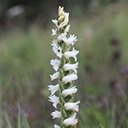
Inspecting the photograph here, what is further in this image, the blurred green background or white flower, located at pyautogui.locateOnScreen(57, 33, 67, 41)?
the blurred green background

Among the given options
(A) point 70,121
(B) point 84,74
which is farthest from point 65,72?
(B) point 84,74

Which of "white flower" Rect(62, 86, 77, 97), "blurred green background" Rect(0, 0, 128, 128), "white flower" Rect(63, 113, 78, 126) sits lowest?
"white flower" Rect(63, 113, 78, 126)

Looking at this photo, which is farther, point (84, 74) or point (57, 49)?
point (84, 74)

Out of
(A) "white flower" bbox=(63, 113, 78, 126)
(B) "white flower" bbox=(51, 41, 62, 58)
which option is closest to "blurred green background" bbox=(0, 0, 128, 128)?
(A) "white flower" bbox=(63, 113, 78, 126)

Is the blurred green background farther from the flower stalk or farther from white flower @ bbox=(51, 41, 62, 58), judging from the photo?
white flower @ bbox=(51, 41, 62, 58)

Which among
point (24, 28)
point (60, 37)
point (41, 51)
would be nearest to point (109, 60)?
point (41, 51)

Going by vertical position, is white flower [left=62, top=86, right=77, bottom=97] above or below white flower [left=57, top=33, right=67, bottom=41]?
below

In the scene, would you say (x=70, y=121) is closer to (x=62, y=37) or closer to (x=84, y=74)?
(x=62, y=37)

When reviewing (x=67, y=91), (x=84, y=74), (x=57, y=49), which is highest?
(x=84, y=74)

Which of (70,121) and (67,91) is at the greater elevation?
(67,91)

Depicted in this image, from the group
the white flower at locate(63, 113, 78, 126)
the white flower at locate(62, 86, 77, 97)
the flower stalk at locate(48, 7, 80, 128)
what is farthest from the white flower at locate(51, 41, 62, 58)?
the white flower at locate(63, 113, 78, 126)
